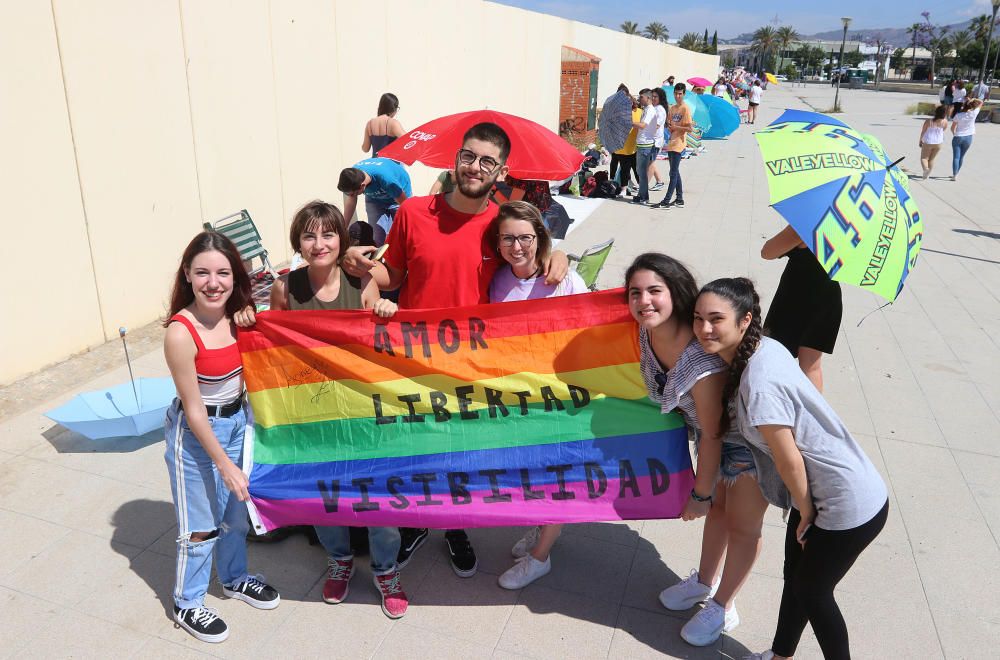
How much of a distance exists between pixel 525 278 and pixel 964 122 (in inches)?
648

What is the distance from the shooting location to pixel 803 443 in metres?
2.54

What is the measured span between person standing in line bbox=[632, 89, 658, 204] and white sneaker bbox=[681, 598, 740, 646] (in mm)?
10207

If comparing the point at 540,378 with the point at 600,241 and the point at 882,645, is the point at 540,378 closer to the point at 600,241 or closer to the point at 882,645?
the point at 882,645

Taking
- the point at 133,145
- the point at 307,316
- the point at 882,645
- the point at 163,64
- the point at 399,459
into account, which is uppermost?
the point at 163,64

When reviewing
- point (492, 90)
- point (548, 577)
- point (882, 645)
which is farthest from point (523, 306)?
point (492, 90)

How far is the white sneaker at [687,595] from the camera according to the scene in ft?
11.2

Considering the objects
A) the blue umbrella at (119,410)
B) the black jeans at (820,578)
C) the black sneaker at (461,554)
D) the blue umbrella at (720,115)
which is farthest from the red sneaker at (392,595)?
the blue umbrella at (720,115)

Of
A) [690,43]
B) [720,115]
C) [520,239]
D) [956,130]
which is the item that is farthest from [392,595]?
[690,43]

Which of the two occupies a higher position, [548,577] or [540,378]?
[540,378]

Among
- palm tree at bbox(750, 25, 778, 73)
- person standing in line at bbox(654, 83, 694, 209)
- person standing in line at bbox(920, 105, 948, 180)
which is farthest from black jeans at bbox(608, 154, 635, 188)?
palm tree at bbox(750, 25, 778, 73)

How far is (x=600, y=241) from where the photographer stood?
10.5 m

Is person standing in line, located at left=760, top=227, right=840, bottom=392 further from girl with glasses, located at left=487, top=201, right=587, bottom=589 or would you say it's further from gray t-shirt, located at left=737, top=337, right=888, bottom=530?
gray t-shirt, located at left=737, top=337, right=888, bottom=530

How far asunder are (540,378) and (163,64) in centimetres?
531

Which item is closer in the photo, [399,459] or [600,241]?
[399,459]
